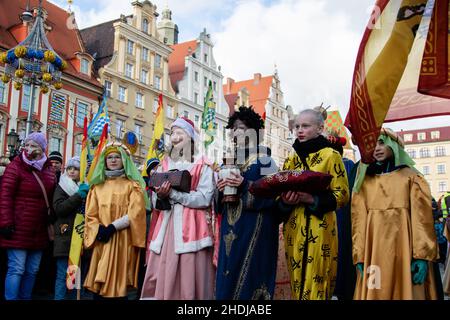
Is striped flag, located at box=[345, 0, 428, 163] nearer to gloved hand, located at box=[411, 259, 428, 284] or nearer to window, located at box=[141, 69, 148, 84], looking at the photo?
gloved hand, located at box=[411, 259, 428, 284]

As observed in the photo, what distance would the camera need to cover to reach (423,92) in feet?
9.14

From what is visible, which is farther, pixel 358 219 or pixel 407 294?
pixel 358 219

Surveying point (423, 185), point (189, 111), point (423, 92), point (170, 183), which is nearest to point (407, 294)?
point (423, 185)

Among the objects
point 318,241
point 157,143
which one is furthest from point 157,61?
point 318,241

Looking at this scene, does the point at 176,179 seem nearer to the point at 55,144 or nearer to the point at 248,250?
the point at 248,250

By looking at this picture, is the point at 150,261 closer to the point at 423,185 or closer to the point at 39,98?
the point at 423,185

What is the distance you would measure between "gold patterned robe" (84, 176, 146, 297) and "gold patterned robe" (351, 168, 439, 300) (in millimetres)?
2217

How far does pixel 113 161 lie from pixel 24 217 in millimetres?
1243

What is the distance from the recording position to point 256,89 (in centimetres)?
5128

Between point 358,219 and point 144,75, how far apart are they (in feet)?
106

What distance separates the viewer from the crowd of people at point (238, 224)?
3.38 metres

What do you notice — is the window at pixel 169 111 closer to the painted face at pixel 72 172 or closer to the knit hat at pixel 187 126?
the painted face at pixel 72 172

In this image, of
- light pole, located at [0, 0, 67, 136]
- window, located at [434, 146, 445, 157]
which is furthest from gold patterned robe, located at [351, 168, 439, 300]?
window, located at [434, 146, 445, 157]

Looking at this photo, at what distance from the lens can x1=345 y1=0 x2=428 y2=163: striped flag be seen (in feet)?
8.64
